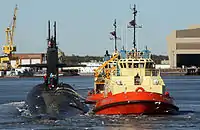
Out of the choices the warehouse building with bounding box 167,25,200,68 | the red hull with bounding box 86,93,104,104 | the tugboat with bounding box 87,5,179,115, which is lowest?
the red hull with bounding box 86,93,104,104

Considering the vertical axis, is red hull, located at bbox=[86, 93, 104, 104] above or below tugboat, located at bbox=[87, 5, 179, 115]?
below

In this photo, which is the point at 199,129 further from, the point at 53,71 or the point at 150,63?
the point at 53,71

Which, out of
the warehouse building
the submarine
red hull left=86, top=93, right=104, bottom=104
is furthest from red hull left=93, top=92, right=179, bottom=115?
the warehouse building

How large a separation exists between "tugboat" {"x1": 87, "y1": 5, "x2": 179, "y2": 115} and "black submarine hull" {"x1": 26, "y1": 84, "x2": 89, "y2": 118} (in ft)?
6.12

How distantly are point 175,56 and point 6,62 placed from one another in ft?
187

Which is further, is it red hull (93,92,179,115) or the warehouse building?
the warehouse building

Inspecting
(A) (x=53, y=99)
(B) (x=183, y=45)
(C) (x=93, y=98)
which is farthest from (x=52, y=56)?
(B) (x=183, y=45)

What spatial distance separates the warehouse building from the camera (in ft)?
609

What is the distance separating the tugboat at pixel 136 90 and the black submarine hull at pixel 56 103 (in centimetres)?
187

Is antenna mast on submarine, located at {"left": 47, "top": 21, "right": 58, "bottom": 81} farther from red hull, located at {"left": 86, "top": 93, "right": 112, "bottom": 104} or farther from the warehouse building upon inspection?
the warehouse building

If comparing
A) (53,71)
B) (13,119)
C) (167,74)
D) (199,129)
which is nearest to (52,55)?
(53,71)

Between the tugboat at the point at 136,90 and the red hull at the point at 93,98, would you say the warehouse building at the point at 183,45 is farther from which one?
the tugboat at the point at 136,90

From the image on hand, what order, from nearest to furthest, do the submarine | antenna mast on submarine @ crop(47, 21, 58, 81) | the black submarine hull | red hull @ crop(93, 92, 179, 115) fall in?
red hull @ crop(93, 92, 179, 115)
the black submarine hull
the submarine
antenna mast on submarine @ crop(47, 21, 58, 81)

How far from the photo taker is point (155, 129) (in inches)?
1261
